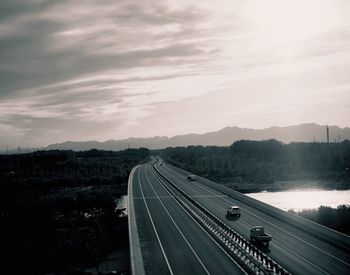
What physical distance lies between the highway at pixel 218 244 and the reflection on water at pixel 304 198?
90.9 feet

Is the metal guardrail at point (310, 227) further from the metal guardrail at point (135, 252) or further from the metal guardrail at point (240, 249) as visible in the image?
the metal guardrail at point (135, 252)

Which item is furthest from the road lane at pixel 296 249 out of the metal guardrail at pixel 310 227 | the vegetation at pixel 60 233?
the vegetation at pixel 60 233

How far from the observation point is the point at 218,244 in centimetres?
4094

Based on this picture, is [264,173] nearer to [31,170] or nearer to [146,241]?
[31,170]

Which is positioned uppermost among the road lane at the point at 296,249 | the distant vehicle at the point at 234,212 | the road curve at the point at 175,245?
the distant vehicle at the point at 234,212

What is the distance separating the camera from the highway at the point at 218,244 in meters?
33.0

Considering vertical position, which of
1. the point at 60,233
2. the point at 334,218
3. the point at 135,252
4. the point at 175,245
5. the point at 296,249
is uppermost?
the point at 135,252

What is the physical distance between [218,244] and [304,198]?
68183mm

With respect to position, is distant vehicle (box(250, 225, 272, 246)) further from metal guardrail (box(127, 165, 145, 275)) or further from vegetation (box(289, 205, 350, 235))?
vegetation (box(289, 205, 350, 235))

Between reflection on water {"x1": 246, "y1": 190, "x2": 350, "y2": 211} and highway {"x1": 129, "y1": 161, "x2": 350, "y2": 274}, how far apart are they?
2771 centimetres

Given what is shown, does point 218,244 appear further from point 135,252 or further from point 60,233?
point 60,233

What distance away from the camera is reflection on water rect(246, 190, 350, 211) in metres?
91.4

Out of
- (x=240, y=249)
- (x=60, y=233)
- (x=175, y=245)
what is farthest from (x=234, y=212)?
(x=60, y=233)

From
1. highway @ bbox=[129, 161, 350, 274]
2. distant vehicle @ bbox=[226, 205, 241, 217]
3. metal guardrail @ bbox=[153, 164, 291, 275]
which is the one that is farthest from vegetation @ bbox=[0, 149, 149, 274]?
distant vehicle @ bbox=[226, 205, 241, 217]
